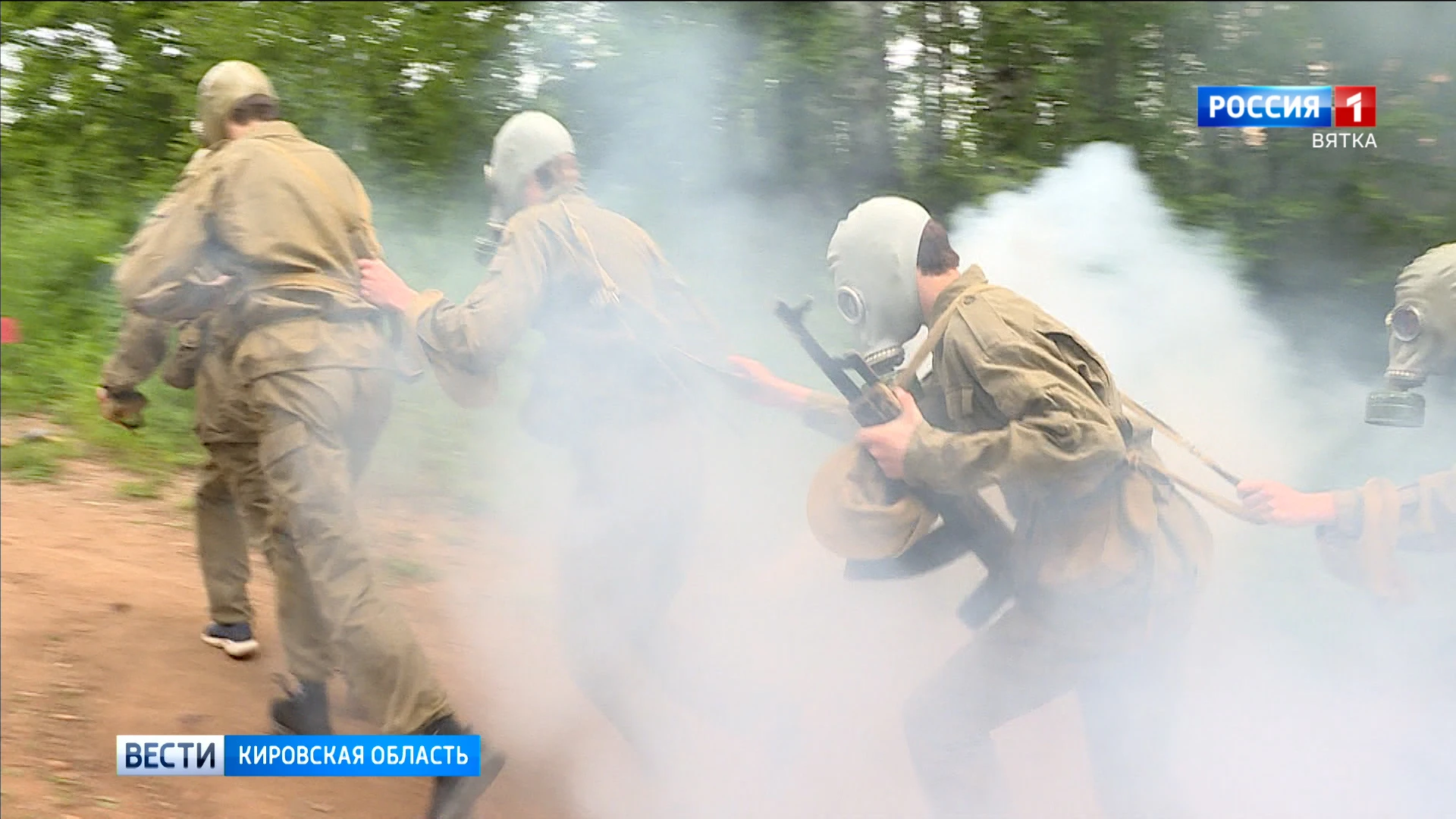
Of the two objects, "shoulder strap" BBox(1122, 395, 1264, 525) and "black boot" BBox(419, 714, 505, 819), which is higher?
"shoulder strap" BBox(1122, 395, 1264, 525)

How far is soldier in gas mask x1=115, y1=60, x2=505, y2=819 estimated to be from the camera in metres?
3.25

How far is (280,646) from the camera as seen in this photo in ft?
11.8

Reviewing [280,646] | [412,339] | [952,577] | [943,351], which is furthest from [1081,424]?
[280,646]

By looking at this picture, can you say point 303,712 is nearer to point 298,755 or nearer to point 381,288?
point 298,755

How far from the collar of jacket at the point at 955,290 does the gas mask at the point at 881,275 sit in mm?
65

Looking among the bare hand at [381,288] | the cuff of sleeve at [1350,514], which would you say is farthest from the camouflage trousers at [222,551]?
the cuff of sleeve at [1350,514]

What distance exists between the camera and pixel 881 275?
3092 mm

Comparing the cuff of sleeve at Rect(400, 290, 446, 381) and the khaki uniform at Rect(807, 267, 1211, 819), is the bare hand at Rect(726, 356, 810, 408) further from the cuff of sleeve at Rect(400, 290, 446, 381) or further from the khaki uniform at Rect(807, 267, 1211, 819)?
the cuff of sleeve at Rect(400, 290, 446, 381)

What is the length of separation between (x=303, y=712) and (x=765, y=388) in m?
1.39

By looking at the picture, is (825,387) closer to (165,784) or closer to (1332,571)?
(1332,571)

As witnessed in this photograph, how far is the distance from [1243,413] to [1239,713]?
3.41ft

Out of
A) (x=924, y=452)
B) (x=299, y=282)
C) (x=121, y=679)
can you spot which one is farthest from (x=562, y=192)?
(x=121, y=679)

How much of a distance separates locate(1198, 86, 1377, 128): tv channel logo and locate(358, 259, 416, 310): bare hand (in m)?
3.14

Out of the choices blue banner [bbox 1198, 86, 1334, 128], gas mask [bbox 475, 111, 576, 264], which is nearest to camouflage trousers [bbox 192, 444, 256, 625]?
gas mask [bbox 475, 111, 576, 264]
